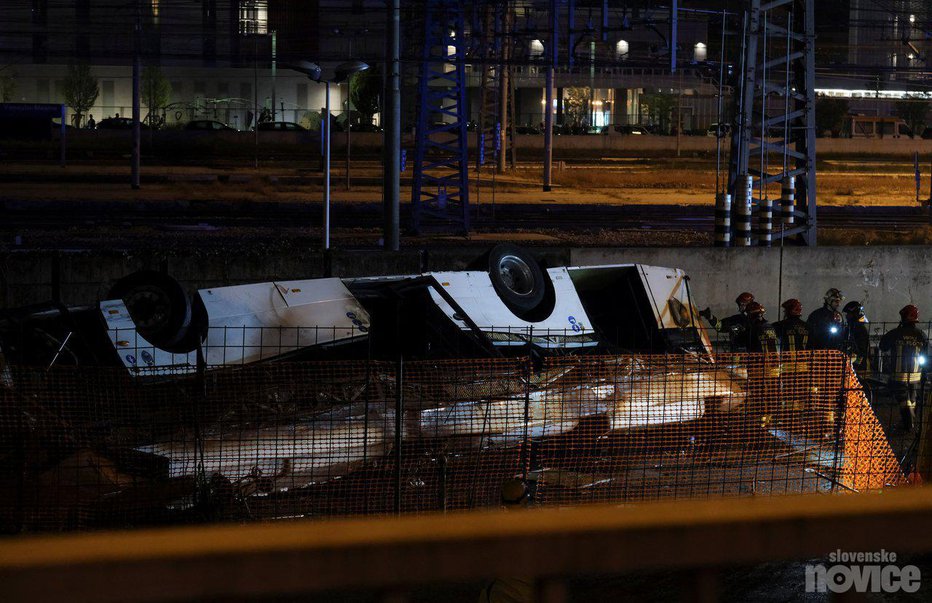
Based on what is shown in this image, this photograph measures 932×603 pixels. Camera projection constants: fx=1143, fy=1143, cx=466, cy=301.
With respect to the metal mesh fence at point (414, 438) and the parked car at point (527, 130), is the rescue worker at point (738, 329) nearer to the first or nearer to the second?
the metal mesh fence at point (414, 438)

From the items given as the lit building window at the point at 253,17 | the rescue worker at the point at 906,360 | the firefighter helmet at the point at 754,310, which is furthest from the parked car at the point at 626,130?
the rescue worker at the point at 906,360

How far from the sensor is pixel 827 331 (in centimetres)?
1280

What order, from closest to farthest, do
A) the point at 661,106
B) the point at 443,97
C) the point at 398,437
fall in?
the point at 398,437
the point at 443,97
the point at 661,106

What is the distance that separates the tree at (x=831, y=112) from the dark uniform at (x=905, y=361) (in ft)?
178

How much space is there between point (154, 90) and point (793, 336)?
46.7 m

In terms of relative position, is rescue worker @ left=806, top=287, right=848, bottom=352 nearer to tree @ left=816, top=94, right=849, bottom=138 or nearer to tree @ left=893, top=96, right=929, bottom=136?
tree @ left=816, top=94, right=849, bottom=138

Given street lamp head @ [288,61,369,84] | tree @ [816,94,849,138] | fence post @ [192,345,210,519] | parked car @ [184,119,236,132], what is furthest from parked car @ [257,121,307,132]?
fence post @ [192,345,210,519]

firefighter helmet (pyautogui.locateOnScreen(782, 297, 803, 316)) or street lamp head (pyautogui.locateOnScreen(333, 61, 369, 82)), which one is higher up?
street lamp head (pyautogui.locateOnScreen(333, 61, 369, 82))

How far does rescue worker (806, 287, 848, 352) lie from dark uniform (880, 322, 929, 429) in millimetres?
718

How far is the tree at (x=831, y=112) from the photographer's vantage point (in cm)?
6341

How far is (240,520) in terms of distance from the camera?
325 inches

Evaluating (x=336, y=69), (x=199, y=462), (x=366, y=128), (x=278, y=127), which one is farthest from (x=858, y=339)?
(x=366, y=128)

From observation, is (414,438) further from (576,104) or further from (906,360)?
(576,104)

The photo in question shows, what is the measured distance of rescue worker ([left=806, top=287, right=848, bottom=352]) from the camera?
12.6 m
